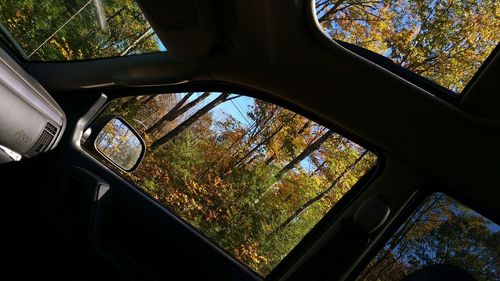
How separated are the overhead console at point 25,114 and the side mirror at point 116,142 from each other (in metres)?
0.26

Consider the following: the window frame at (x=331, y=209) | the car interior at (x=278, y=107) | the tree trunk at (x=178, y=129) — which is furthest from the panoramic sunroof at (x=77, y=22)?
the window frame at (x=331, y=209)

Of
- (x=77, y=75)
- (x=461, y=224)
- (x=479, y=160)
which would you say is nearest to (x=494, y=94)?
(x=479, y=160)

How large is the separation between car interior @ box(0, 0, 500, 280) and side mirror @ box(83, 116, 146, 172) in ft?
0.05

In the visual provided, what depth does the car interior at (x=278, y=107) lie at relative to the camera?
1.83 metres

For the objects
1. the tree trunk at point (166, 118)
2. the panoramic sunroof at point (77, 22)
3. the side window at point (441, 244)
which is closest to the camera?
the side window at point (441, 244)

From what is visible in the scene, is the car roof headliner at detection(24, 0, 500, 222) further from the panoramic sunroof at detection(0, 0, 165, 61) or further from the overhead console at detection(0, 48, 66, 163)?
the panoramic sunroof at detection(0, 0, 165, 61)

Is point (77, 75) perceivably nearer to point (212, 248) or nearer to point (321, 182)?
point (212, 248)

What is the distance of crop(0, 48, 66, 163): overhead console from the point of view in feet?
7.45

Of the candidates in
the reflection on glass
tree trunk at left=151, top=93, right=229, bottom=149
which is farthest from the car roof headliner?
tree trunk at left=151, top=93, right=229, bottom=149

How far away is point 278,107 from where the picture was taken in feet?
9.07

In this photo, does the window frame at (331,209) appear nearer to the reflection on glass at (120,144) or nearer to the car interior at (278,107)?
the car interior at (278,107)

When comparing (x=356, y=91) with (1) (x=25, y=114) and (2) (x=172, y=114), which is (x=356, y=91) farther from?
(2) (x=172, y=114)

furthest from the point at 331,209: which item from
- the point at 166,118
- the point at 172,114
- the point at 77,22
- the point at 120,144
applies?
the point at 166,118

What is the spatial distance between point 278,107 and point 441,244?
1.43 m
